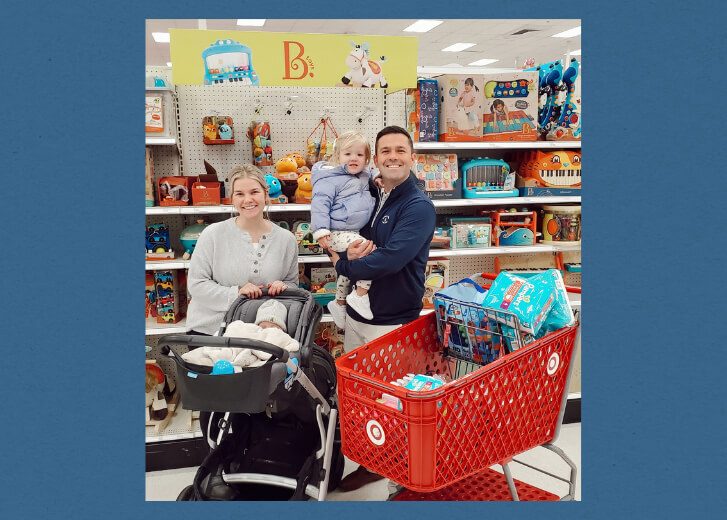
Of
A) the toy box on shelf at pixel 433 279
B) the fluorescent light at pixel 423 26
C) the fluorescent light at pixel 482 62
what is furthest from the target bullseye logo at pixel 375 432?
the fluorescent light at pixel 482 62

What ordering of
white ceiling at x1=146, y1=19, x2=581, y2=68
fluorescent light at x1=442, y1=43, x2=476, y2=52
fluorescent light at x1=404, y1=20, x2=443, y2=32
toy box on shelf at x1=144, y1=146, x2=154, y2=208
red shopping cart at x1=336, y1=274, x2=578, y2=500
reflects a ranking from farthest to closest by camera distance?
fluorescent light at x1=442, y1=43, x2=476, y2=52 → fluorescent light at x1=404, y1=20, x2=443, y2=32 → white ceiling at x1=146, y1=19, x2=581, y2=68 → toy box on shelf at x1=144, y1=146, x2=154, y2=208 → red shopping cart at x1=336, y1=274, x2=578, y2=500

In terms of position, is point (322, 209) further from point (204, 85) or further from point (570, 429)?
point (570, 429)

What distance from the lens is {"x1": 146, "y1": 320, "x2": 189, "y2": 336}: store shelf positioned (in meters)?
3.29

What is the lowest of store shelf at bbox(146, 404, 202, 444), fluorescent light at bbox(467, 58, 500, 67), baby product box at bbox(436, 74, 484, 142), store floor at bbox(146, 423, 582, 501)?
store floor at bbox(146, 423, 582, 501)

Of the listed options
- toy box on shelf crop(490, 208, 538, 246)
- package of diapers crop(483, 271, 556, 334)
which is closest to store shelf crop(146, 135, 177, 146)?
package of diapers crop(483, 271, 556, 334)

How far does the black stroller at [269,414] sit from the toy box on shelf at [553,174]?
6.12 ft

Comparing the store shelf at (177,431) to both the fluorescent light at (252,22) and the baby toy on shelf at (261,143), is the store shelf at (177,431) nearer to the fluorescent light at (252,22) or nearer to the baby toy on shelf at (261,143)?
the baby toy on shelf at (261,143)

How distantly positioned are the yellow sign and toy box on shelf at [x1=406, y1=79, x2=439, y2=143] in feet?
0.74

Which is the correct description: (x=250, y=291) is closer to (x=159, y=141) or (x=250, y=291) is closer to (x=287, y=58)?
(x=159, y=141)

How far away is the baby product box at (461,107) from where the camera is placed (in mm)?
3582

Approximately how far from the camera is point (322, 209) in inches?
115

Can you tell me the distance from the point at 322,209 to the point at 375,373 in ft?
3.03

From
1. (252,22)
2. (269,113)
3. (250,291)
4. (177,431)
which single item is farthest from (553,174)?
(252,22)

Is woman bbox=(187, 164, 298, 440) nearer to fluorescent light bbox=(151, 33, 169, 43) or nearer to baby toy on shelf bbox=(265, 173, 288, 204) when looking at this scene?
baby toy on shelf bbox=(265, 173, 288, 204)
